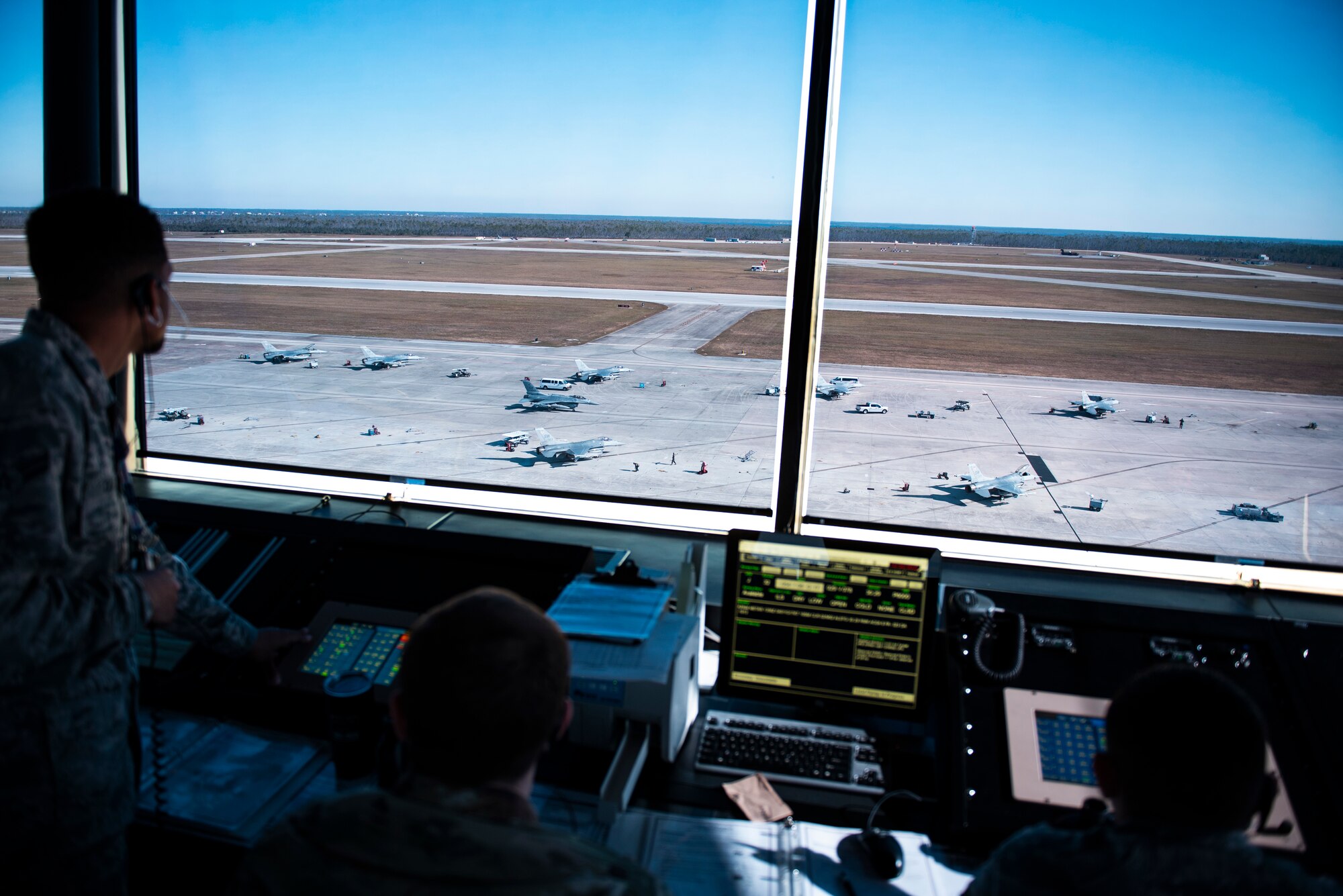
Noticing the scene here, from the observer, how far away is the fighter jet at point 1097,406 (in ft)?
33.4

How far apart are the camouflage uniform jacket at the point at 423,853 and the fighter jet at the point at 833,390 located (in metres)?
9.95

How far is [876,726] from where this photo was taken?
1.69 metres

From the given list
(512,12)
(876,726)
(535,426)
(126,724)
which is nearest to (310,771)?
(126,724)

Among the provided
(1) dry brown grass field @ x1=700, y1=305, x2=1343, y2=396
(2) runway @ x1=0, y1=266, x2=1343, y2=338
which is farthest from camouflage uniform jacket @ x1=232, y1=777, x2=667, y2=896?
(2) runway @ x1=0, y1=266, x2=1343, y2=338

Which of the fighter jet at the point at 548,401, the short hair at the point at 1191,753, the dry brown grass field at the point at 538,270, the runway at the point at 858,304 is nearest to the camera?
the short hair at the point at 1191,753

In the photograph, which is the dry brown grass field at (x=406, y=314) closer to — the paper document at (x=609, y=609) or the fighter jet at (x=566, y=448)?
the fighter jet at (x=566, y=448)

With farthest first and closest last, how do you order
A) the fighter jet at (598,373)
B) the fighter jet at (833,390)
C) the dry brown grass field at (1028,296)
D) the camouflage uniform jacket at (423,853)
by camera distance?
1. the dry brown grass field at (1028,296)
2. the fighter jet at (598,373)
3. the fighter jet at (833,390)
4. the camouflage uniform jacket at (423,853)

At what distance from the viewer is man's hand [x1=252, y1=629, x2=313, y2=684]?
5.37 feet

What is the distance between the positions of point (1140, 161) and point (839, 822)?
328 inches

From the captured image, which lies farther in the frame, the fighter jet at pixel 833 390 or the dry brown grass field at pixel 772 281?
the dry brown grass field at pixel 772 281

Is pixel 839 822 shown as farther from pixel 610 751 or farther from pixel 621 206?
pixel 621 206

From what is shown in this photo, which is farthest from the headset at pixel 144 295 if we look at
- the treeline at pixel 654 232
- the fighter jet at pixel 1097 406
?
the treeline at pixel 654 232

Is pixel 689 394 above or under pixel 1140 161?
under

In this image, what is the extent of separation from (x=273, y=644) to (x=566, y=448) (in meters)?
6.30
